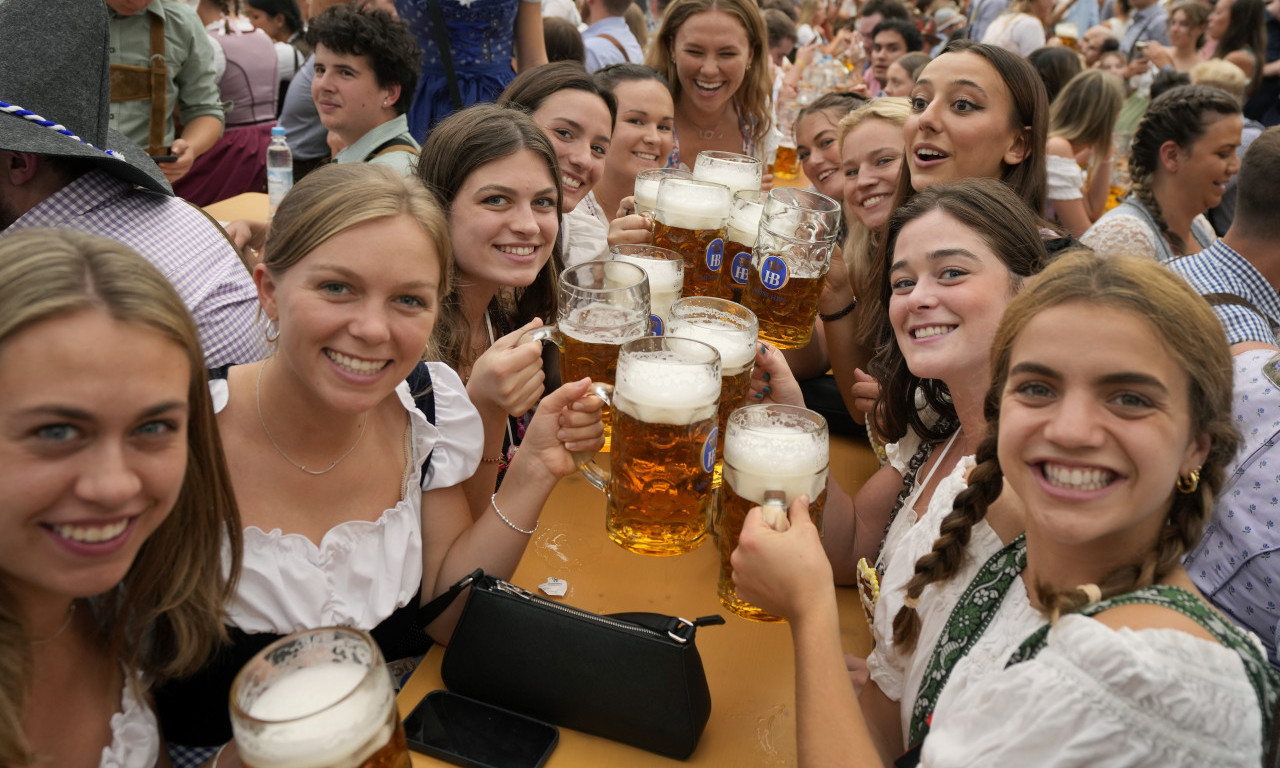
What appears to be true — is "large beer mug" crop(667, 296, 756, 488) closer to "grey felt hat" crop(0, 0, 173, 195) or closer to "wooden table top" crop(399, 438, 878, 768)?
"wooden table top" crop(399, 438, 878, 768)

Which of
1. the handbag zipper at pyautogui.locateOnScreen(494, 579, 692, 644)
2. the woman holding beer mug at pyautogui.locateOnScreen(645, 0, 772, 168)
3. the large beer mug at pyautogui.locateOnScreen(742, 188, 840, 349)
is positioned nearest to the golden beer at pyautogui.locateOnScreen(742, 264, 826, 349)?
the large beer mug at pyautogui.locateOnScreen(742, 188, 840, 349)

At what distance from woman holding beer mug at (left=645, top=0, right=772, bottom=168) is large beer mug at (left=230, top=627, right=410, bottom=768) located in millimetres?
2526

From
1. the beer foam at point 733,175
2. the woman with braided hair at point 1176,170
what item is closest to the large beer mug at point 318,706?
the beer foam at point 733,175

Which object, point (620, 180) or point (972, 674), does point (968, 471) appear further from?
point (620, 180)

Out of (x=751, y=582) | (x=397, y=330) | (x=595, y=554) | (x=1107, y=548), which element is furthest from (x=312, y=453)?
(x=1107, y=548)

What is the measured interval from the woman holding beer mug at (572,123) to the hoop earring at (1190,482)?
1655 millimetres

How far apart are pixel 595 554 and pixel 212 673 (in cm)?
66

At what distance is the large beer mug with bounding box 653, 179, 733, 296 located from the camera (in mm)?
1760

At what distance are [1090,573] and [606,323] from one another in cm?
76

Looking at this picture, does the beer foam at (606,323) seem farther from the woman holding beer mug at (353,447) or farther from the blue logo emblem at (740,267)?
the blue logo emblem at (740,267)

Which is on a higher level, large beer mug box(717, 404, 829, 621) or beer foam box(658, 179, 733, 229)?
beer foam box(658, 179, 733, 229)

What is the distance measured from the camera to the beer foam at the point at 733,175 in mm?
1965

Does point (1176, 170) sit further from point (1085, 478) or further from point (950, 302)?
point (1085, 478)

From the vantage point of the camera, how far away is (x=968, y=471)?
53.7 inches
